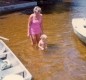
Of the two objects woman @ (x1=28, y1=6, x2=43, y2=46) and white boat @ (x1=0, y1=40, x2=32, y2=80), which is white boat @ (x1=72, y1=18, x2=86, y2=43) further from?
white boat @ (x1=0, y1=40, x2=32, y2=80)

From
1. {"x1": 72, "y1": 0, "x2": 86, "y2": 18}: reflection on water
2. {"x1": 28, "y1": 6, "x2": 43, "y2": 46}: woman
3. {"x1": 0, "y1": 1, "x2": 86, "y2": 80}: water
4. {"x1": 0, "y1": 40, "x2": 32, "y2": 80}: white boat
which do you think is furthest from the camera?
{"x1": 72, "y1": 0, "x2": 86, "y2": 18}: reflection on water

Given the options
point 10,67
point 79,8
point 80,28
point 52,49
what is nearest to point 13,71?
point 10,67

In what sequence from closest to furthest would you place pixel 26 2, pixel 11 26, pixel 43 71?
pixel 43 71
pixel 11 26
pixel 26 2

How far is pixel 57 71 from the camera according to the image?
0.98 metres

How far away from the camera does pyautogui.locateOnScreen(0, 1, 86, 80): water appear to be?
3.19ft

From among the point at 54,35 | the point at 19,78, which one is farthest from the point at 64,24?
the point at 19,78

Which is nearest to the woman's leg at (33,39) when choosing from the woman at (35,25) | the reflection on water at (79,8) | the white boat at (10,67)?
the woman at (35,25)

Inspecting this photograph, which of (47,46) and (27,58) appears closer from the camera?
(27,58)

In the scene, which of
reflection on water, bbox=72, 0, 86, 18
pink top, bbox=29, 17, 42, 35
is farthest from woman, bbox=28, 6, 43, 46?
reflection on water, bbox=72, 0, 86, 18

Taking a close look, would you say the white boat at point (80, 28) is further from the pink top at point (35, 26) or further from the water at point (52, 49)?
the pink top at point (35, 26)

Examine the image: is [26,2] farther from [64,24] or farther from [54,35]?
[54,35]

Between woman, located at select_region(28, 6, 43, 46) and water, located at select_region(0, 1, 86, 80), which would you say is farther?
woman, located at select_region(28, 6, 43, 46)

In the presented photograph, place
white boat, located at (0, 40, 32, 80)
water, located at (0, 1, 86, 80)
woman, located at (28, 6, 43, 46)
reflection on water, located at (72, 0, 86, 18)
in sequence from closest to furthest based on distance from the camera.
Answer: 1. white boat, located at (0, 40, 32, 80)
2. water, located at (0, 1, 86, 80)
3. woman, located at (28, 6, 43, 46)
4. reflection on water, located at (72, 0, 86, 18)

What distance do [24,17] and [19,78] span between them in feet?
2.99
